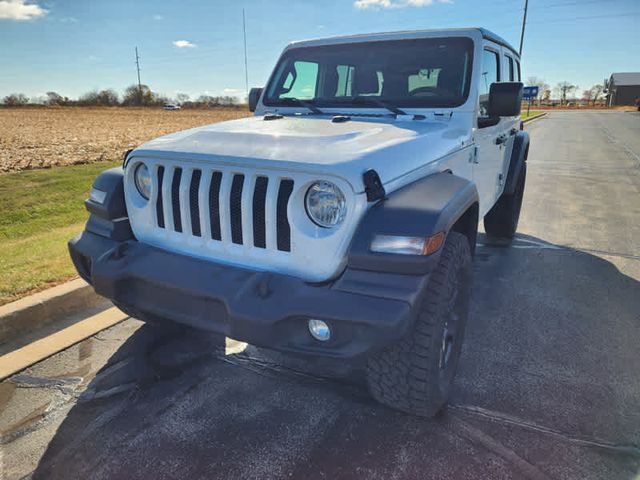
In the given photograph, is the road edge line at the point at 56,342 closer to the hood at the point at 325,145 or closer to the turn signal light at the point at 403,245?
the hood at the point at 325,145

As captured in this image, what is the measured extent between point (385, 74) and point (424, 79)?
0.30 metres

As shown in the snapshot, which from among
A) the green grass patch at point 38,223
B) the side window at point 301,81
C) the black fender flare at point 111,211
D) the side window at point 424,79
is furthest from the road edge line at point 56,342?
the side window at point 424,79

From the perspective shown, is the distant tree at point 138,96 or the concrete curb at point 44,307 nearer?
the concrete curb at point 44,307

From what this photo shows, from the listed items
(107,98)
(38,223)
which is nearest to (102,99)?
(107,98)

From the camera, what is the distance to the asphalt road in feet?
7.21

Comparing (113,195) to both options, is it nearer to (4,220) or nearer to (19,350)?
(19,350)

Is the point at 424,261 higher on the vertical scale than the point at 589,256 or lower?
higher

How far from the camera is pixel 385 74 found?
357 centimetres

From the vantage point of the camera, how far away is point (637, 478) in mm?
2104

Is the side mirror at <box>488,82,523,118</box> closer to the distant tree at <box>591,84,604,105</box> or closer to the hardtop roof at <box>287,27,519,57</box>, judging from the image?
the hardtop roof at <box>287,27,519,57</box>

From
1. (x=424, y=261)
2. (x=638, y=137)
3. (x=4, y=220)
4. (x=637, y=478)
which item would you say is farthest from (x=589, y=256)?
(x=638, y=137)

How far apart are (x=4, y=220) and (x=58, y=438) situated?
419cm

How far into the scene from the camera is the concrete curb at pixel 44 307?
329 centimetres

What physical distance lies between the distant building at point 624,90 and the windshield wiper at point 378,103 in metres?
99.5
